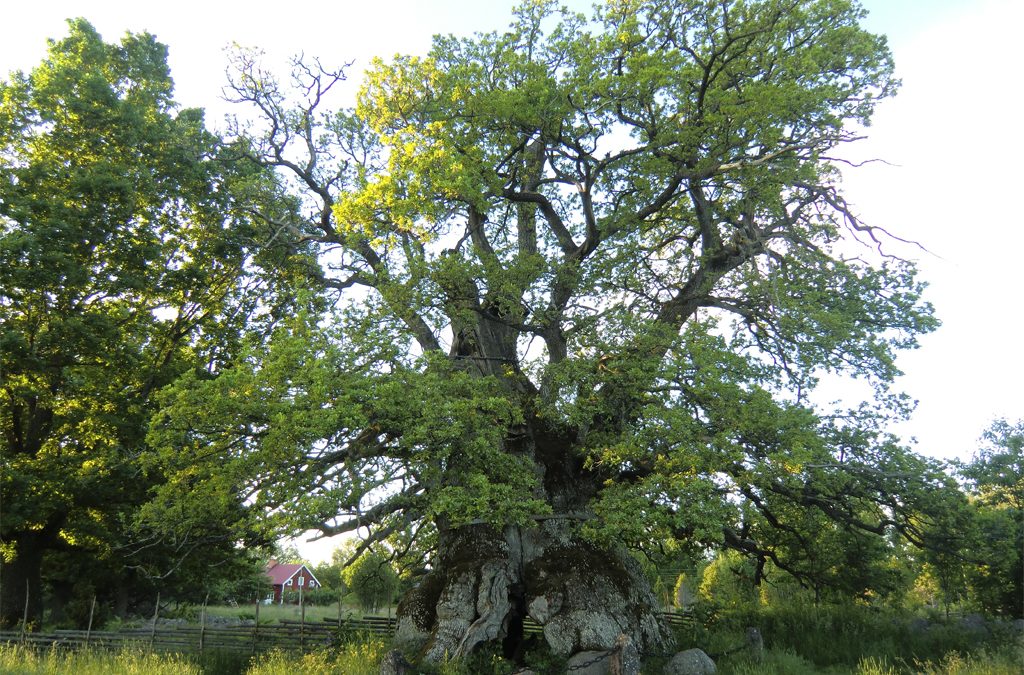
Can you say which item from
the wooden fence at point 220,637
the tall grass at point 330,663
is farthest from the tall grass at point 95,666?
the wooden fence at point 220,637

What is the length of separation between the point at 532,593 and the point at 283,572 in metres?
57.3

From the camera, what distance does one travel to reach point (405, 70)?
16625 millimetres

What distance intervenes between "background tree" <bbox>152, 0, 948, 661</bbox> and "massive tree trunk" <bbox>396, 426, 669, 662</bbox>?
0.07m

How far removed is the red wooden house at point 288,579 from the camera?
201 feet

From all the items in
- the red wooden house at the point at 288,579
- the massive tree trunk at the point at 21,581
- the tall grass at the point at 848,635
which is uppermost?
the massive tree trunk at the point at 21,581

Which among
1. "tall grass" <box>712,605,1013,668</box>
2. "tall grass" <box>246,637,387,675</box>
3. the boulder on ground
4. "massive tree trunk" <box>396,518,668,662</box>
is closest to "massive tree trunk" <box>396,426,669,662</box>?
"massive tree trunk" <box>396,518,668,662</box>

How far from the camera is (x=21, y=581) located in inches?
824

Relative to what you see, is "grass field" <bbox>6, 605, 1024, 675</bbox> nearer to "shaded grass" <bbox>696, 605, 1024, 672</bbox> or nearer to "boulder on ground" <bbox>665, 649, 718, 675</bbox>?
"shaded grass" <bbox>696, 605, 1024, 672</bbox>

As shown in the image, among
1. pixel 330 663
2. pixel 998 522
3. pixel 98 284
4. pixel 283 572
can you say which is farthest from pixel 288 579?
pixel 998 522

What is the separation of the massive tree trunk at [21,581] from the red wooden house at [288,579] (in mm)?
39364

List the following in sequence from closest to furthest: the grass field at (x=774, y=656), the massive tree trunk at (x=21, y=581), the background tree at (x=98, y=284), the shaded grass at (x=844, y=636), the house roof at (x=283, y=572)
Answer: the grass field at (x=774, y=656), the shaded grass at (x=844, y=636), the background tree at (x=98, y=284), the massive tree trunk at (x=21, y=581), the house roof at (x=283, y=572)

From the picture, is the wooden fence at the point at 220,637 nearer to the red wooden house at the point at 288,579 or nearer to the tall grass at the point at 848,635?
the tall grass at the point at 848,635

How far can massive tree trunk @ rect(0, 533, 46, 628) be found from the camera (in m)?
20.4

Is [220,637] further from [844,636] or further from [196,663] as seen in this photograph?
[844,636]
